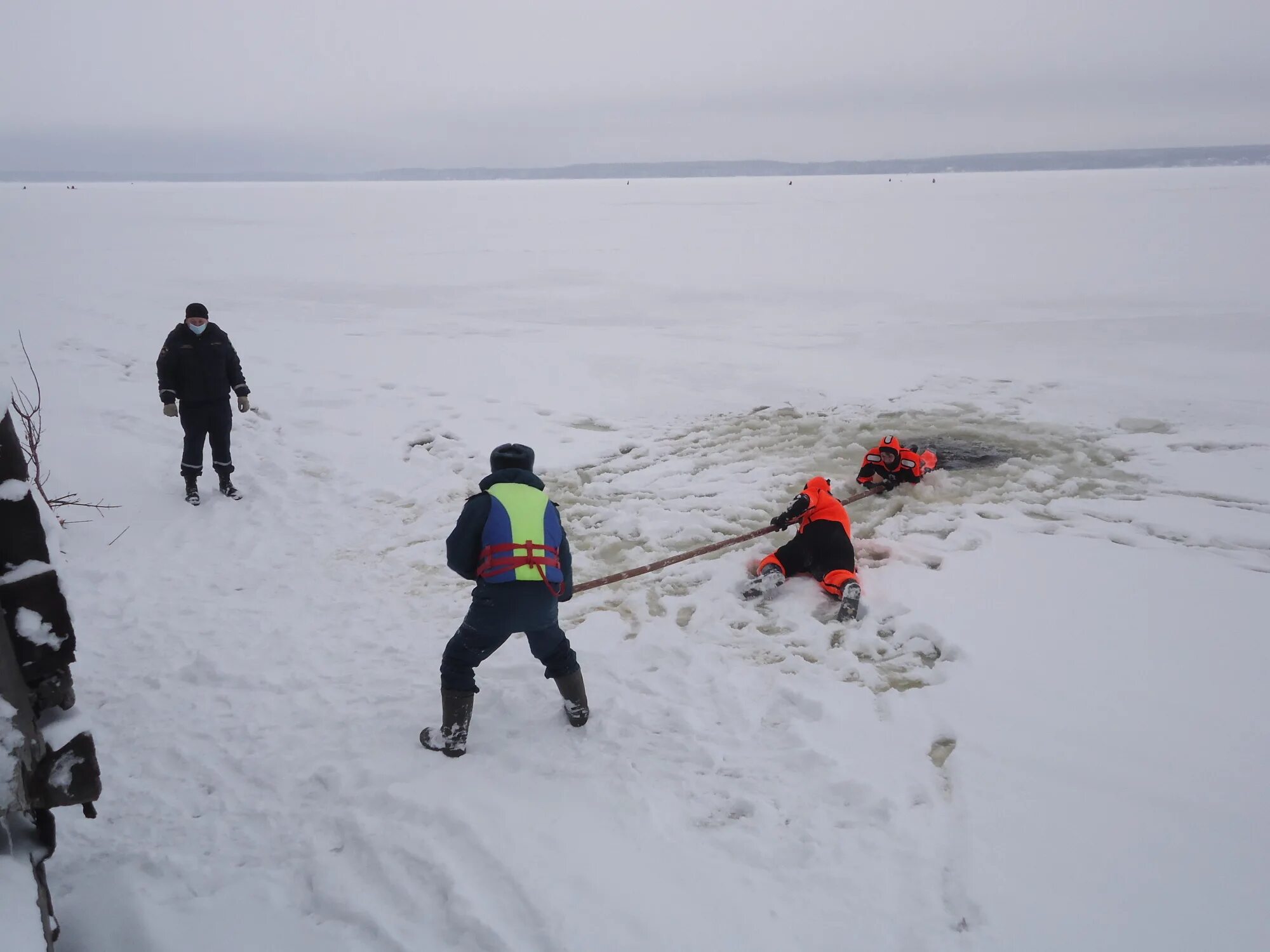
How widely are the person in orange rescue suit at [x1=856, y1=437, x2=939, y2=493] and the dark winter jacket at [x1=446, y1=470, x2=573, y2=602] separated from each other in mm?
4354

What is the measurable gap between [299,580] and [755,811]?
12.2 feet

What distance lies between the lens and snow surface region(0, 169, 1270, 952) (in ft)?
9.43

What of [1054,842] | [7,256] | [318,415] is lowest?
[1054,842]

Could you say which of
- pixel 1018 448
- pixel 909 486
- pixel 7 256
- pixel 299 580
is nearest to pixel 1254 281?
pixel 1018 448

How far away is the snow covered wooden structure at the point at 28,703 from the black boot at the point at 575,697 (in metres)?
1.92

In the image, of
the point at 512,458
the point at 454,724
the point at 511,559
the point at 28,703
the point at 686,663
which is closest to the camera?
the point at 28,703

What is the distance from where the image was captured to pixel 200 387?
6.34 m

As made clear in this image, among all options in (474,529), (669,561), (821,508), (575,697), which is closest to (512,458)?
(474,529)

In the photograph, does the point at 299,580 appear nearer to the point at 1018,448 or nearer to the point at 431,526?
the point at 431,526

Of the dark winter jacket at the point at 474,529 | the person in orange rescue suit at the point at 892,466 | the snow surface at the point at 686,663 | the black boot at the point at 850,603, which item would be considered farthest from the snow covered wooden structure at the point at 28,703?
the person in orange rescue suit at the point at 892,466

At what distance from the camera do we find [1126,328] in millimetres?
13352

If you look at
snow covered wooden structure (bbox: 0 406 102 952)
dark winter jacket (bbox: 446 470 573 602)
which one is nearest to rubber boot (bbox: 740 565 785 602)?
dark winter jacket (bbox: 446 470 573 602)

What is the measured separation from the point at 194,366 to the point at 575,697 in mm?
4559

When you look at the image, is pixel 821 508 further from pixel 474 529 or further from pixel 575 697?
pixel 474 529
